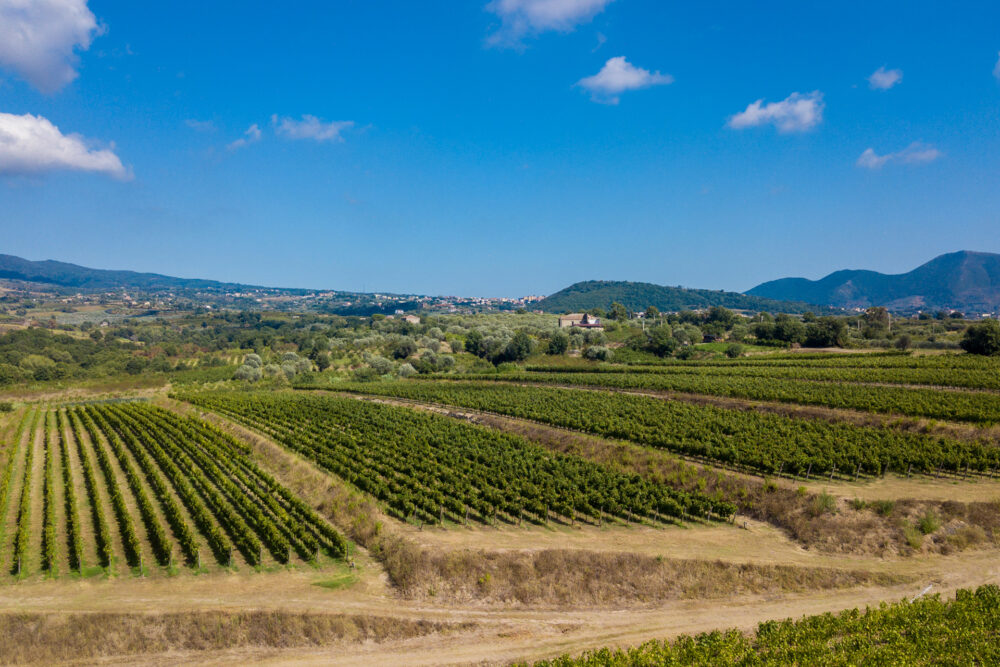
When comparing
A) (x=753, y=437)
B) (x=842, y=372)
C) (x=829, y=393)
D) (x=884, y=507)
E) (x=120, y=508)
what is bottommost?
(x=120, y=508)

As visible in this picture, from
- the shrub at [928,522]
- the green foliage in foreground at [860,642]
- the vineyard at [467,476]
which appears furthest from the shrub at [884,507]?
the green foliage in foreground at [860,642]

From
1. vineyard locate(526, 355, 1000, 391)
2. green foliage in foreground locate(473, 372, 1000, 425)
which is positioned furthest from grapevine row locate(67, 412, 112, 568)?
vineyard locate(526, 355, 1000, 391)

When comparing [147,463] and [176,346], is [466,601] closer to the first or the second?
[147,463]

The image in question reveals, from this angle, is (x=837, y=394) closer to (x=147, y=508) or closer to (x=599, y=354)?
(x=599, y=354)

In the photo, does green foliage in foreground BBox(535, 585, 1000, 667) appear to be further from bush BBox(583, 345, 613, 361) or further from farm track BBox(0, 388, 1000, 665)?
bush BBox(583, 345, 613, 361)

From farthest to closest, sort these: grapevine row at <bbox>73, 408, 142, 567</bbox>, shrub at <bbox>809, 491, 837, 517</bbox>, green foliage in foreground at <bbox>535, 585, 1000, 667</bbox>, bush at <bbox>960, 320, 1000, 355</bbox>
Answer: bush at <bbox>960, 320, 1000, 355</bbox> < shrub at <bbox>809, 491, 837, 517</bbox> < grapevine row at <bbox>73, 408, 142, 567</bbox> < green foliage in foreground at <bbox>535, 585, 1000, 667</bbox>

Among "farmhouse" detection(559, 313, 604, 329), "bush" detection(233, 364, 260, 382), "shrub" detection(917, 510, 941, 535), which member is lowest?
"bush" detection(233, 364, 260, 382)

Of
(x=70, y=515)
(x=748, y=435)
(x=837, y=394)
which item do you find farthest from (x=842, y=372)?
(x=70, y=515)
